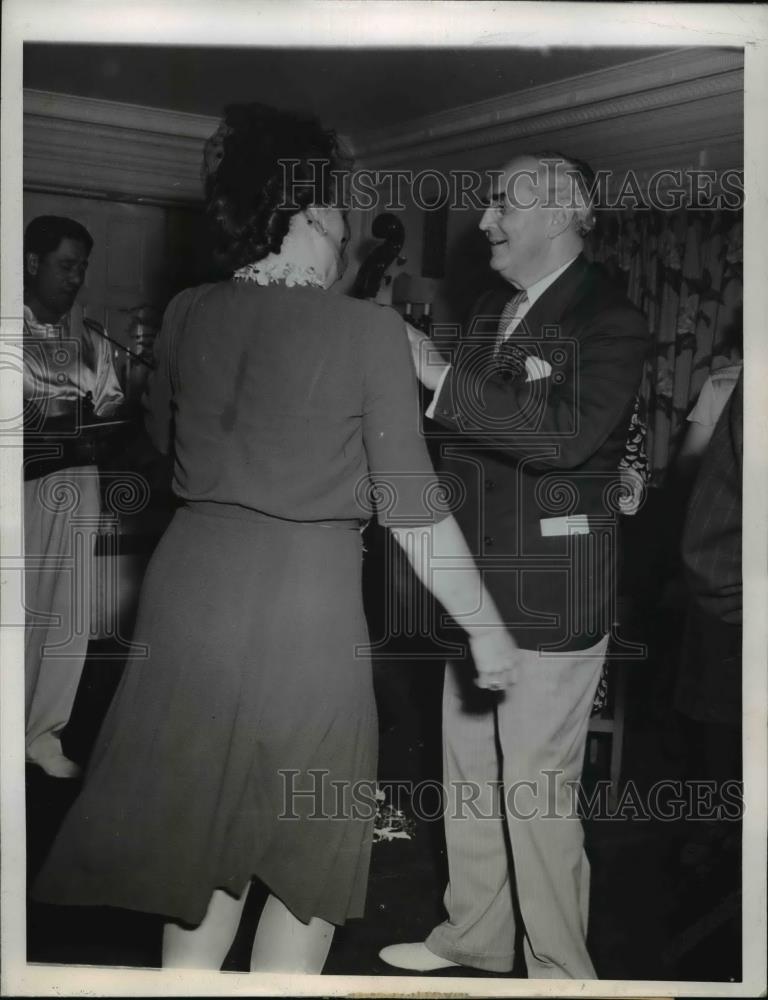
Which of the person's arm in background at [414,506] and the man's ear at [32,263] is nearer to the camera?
the person's arm in background at [414,506]

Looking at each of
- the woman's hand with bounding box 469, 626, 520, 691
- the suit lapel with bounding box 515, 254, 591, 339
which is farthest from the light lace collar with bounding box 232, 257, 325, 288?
the woman's hand with bounding box 469, 626, 520, 691

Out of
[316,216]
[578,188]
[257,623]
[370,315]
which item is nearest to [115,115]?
[316,216]

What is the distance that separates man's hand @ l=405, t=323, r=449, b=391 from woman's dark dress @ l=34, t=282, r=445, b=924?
0.02 m

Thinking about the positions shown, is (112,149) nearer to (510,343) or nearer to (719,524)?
(510,343)

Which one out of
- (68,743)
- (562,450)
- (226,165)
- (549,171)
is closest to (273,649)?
(68,743)

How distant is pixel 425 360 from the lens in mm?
1627

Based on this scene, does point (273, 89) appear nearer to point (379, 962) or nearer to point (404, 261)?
point (404, 261)

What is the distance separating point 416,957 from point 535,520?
80 cm

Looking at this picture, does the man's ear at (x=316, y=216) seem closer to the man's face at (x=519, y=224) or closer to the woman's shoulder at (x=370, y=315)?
the woman's shoulder at (x=370, y=315)

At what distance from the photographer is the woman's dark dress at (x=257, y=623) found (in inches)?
62.7

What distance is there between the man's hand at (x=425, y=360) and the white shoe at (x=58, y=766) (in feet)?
2.95

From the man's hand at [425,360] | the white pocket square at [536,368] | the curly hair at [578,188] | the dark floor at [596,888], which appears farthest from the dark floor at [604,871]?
the curly hair at [578,188]

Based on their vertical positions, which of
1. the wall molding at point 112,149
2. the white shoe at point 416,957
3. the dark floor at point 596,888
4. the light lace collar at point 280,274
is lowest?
the white shoe at point 416,957

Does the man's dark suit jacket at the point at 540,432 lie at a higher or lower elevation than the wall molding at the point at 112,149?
lower
